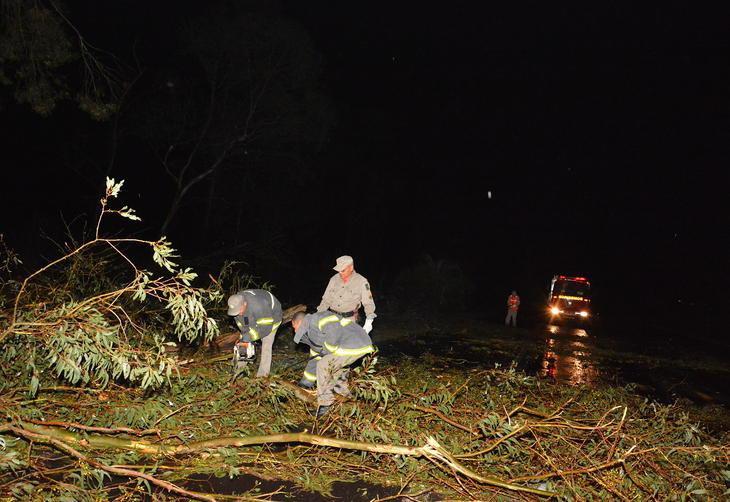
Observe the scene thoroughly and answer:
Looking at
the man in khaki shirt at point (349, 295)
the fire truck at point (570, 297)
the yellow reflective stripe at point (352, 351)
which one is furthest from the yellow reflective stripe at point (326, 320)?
the fire truck at point (570, 297)

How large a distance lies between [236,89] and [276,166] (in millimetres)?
4188

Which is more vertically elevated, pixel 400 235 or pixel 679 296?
pixel 400 235

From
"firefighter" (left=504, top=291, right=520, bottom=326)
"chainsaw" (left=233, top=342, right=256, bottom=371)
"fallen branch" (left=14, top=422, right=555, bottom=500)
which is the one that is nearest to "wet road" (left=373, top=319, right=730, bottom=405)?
"firefighter" (left=504, top=291, right=520, bottom=326)

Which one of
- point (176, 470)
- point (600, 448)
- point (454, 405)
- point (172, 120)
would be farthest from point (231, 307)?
point (172, 120)

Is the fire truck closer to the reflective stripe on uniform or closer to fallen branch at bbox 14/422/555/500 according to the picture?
the reflective stripe on uniform

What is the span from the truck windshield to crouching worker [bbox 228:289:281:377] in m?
15.4

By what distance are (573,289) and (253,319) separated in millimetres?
15946

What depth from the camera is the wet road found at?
9859 millimetres

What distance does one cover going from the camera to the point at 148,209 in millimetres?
20688

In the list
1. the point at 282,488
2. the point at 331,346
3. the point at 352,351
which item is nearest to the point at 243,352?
the point at 331,346

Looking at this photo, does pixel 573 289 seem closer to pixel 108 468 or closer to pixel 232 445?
pixel 232 445

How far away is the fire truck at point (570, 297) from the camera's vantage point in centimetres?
1927

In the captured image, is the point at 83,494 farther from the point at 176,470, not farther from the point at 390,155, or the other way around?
the point at 390,155

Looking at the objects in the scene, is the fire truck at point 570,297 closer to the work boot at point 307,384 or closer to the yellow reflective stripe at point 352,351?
the work boot at point 307,384
